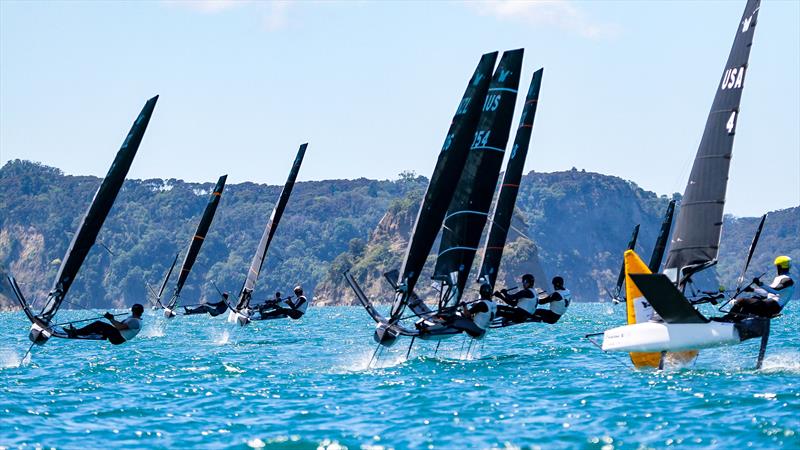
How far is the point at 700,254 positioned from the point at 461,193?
6.08 meters

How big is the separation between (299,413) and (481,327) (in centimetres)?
706

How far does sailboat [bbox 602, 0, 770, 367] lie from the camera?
17297mm

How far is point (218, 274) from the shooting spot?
17912 centimetres

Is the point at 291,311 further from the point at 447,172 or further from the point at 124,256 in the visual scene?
the point at 124,256

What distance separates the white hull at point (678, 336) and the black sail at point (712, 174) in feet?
8.13

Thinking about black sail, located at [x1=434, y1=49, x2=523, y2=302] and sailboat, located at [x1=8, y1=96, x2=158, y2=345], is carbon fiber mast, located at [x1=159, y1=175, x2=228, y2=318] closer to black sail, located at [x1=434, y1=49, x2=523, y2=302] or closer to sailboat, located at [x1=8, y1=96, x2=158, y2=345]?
sailboat, located at [x1=8, y1=96, x2=158, y2=345]

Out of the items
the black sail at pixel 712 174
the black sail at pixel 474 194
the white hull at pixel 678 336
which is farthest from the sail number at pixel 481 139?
the white hull at pixel 678 336

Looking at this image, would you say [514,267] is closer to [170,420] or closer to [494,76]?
[494,76]

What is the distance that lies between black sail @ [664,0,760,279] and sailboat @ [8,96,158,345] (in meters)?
11.2

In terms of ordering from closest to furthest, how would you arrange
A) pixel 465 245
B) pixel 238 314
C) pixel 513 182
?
pixel 465 245 < pixel 513 182 < pixel 238 314

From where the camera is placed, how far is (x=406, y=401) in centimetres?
1616

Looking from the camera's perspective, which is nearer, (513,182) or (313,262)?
(513,182)

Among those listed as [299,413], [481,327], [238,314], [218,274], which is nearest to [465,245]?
[481,327]

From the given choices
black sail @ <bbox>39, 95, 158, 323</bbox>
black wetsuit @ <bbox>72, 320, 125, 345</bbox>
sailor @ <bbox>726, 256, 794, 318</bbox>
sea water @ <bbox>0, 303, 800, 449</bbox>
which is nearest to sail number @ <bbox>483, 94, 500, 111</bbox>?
sea water @ <bbox>0, 303, 800, 449</bbox>
